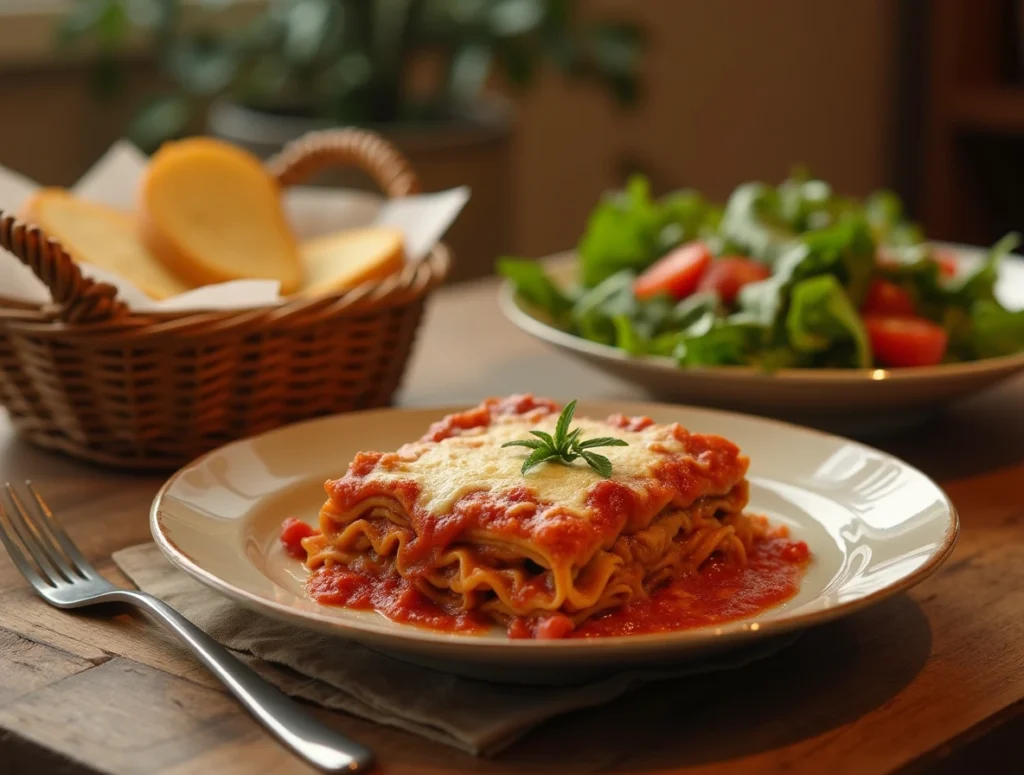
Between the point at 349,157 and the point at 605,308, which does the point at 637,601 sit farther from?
the point at 349,157

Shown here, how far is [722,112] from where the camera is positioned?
5.13 m

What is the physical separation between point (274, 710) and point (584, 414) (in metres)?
0.58

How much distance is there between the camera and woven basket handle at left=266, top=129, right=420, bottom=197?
1924 mm

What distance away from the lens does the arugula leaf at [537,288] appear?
6.13ft

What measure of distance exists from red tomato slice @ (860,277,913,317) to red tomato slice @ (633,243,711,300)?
0.22 metres

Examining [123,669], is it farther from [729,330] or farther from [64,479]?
[729,330]

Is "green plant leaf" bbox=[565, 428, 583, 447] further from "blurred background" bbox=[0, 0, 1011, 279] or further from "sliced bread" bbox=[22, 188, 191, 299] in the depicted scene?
"blurred background" bbox=[0, 0, 1011, 279]

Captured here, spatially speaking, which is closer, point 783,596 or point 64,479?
point 783,596

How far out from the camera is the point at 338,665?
1.00m

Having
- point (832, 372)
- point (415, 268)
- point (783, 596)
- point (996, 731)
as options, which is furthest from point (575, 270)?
point (996, 731)

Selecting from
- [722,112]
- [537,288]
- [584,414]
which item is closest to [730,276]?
[537,288]

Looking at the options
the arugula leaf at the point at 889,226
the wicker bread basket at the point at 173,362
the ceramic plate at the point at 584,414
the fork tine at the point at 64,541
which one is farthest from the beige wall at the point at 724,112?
the fork tine at the point at 64,541

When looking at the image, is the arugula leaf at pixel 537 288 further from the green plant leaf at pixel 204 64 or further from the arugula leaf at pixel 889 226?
the green plant leaf at pixel 204 64

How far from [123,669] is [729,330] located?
0.85m
